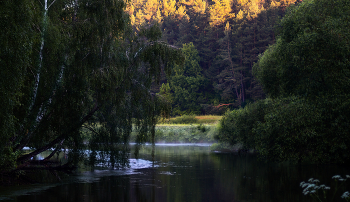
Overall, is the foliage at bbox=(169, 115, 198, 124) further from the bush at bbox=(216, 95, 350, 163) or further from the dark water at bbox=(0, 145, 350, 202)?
the bush at bbox=(216, 95, 350, 163)

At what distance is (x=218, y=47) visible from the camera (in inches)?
3260

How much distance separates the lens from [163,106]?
810 inches

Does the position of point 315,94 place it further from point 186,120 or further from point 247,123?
point 186,120

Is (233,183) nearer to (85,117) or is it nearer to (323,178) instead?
(323,178)

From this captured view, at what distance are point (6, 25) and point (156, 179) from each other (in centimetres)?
1187

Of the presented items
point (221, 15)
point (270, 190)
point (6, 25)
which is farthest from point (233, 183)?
point (221, 15)

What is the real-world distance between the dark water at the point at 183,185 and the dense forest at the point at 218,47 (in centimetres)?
4736

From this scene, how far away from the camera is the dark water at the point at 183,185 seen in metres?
15.1

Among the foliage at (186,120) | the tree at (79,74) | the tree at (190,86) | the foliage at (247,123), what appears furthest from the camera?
the tree at (190,86)

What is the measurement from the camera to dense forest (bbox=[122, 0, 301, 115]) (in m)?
73.5

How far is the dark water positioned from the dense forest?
47362 mm

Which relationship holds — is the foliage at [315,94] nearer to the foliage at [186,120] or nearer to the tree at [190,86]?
the foliage at [186,120]

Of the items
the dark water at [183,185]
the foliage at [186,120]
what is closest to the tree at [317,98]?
Result: the dark water at [183,185]

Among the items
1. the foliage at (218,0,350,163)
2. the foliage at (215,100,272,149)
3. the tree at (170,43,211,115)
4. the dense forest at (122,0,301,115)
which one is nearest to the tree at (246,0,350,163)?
the foliage at (218,0,350,163)
